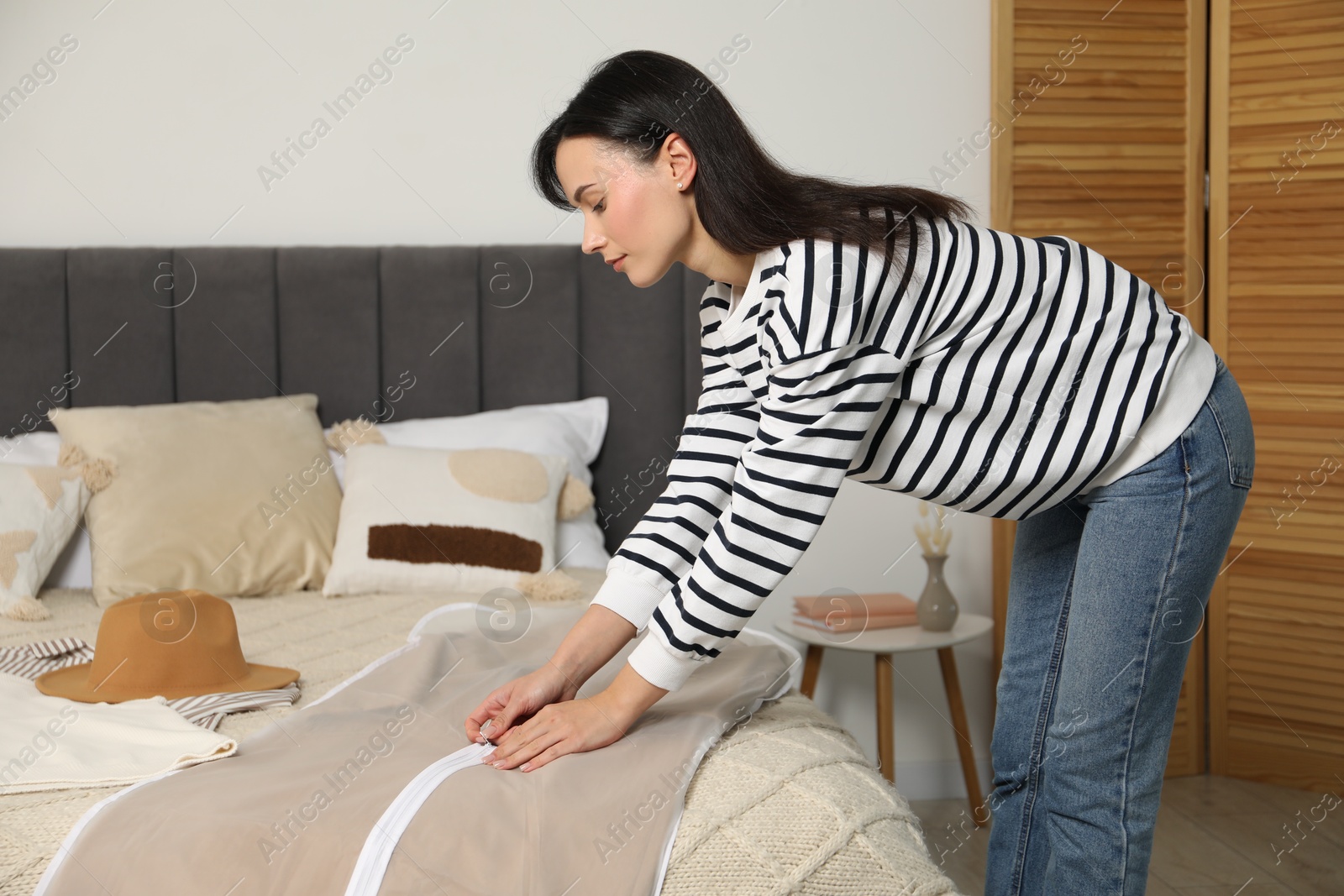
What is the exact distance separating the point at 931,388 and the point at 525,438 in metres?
1.37

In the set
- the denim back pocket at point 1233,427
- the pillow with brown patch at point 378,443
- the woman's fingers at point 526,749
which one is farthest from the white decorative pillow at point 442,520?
the denim back pocket at point 1233,427

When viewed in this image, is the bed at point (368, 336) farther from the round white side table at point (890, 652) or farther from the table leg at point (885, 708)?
the table leg at point (885, 708)

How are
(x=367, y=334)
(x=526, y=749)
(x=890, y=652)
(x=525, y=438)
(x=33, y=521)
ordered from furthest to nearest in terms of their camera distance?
(x=367, y=334), (x=525, y=438), (x=890, y=652), (x=33, y=521), (x=526, y=749)

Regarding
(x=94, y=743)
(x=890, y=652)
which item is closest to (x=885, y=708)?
(x=890, y=652)

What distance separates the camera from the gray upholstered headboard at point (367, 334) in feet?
7.45

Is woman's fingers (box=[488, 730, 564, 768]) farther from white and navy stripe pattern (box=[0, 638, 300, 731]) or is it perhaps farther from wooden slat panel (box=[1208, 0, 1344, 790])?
wooden slat panel (box=[1208, 0, 1344, 790])

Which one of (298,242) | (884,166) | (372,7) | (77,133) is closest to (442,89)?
(372,7)

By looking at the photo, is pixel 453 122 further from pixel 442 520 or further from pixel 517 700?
pixel 517 700

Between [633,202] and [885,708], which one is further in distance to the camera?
[885,708]

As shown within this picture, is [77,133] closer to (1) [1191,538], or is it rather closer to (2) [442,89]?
(2) [442,89]

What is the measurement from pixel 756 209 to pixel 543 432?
134 cm

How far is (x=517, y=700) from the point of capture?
3.47 feet

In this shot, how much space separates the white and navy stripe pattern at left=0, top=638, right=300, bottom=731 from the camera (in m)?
1.21

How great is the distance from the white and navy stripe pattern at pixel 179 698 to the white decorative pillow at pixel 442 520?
0.51 m
